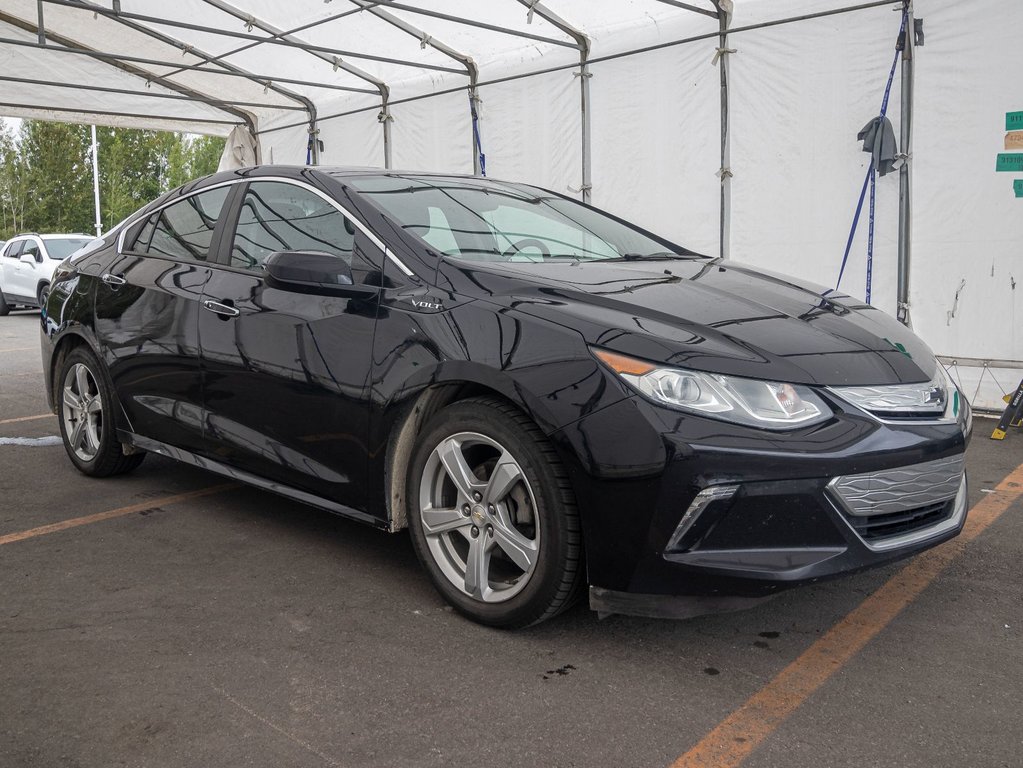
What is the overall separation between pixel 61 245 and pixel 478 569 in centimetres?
1666

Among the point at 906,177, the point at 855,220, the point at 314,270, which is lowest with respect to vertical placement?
the point at 314,270

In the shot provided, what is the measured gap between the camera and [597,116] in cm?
928

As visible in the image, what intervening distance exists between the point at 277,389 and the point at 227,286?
1.82 feet

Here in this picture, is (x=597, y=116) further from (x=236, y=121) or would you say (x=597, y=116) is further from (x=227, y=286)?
(x=236, y=121)

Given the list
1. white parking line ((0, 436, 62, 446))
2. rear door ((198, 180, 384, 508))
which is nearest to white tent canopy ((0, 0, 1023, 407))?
white parking line ((0, 436, 62, 446))

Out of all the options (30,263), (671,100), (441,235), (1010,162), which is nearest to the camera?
(441,235)

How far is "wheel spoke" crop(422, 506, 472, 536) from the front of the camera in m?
3.06

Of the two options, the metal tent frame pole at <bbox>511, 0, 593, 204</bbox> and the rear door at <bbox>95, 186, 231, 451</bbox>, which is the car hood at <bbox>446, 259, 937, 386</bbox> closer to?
the rear door at <bbox>95, 186, 231, 451</bbox>

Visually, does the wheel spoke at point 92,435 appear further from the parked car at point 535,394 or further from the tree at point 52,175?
the tree at point 52,175

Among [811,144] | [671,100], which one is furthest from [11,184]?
[811,144]

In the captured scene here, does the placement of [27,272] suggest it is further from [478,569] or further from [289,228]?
[478,569]

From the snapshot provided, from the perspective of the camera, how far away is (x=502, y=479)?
2891 millimetres

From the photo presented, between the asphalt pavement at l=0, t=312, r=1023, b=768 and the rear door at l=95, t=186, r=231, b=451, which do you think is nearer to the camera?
the asphalt pavement at l=0, t=312, r=1023, b=768

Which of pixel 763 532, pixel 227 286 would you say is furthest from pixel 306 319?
pixel 763 532
